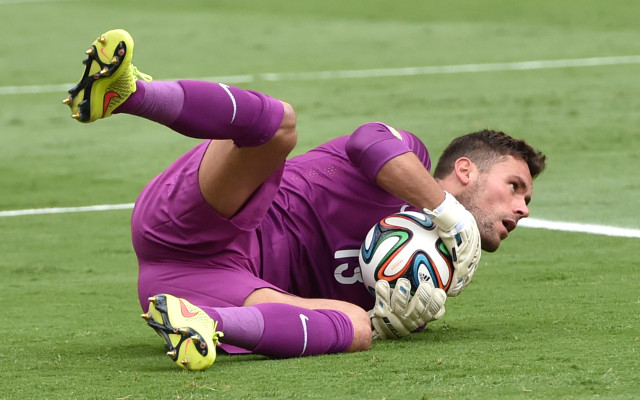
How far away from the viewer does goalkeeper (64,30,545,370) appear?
12.8 ft

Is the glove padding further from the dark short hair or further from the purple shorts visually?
the dark short hair

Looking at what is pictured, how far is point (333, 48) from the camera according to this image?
46.8ft

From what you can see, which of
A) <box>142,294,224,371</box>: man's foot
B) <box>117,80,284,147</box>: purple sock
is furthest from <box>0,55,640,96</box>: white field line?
<box>142,294,224,371</box>: man's foot

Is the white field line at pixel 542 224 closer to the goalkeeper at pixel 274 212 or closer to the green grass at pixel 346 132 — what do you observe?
the green grass at pixel 346 132

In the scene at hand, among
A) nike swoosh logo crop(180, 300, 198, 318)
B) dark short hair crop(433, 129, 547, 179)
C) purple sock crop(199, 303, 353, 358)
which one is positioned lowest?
purple sock crop(199, 303, 353, 358)

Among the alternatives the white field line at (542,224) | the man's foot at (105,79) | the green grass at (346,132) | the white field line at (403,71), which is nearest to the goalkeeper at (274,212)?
the man's foot at (105,79)

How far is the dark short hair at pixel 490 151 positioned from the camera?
482 centimetres

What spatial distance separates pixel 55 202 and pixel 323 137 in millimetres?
2393

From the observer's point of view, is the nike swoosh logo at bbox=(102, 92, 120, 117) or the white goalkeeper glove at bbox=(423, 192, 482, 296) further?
the white goalkeeper glove at bbox=(423, 192, 482, 296)

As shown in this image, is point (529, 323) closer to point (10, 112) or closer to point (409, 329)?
point (409, 329)

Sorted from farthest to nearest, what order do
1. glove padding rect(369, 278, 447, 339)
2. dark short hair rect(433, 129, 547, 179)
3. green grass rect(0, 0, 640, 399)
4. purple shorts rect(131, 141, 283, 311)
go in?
dark short hair rect(433, 129, 547, 179)
purple shorts rect(131, 141, 283, 311)
glove padding rect(369, 278, 447, 339)
green grass rect(0, 0, 640, 399)

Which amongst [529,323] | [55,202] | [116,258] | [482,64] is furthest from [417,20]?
[529,323]

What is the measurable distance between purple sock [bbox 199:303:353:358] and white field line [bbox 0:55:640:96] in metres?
8.33

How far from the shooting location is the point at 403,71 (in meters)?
12.8
